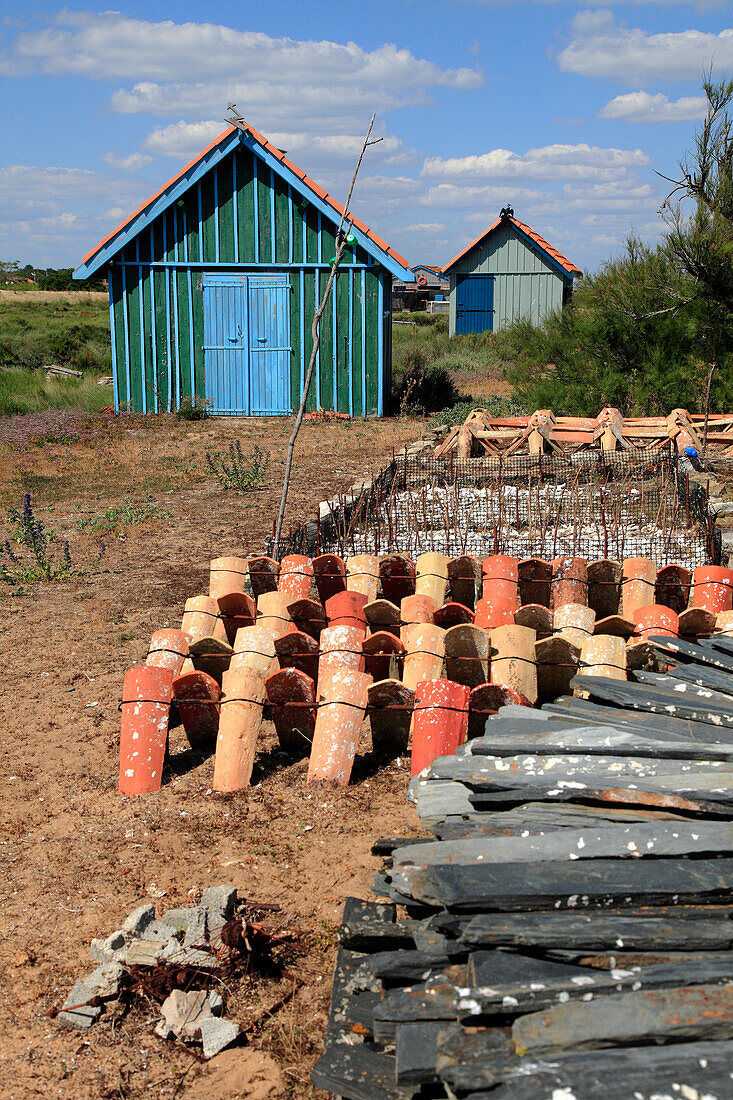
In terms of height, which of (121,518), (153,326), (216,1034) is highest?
(153,326)

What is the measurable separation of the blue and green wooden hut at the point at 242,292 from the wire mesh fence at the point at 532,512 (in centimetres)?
620

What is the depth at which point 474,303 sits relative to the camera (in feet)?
98.8

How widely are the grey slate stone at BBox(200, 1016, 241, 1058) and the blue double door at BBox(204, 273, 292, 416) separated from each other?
46.8 ft

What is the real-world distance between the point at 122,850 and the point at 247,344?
13416 mm

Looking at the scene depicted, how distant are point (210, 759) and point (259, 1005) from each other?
1861mm

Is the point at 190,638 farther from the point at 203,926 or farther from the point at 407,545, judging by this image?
the point at 407,545

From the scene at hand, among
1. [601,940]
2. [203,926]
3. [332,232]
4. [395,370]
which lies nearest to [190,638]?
[203,926]

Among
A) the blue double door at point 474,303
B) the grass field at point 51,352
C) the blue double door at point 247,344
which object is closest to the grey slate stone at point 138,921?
the blue double door at point 247,344

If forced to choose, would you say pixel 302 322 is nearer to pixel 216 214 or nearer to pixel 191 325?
pixel 191 325

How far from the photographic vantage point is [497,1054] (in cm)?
200

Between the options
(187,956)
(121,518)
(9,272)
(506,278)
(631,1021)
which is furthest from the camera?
(9,272)

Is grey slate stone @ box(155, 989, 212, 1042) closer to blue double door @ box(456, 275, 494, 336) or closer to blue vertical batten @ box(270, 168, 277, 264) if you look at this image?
blue vertical batten @ box(270, 168, 277, 264)

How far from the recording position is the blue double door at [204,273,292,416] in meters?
16.0

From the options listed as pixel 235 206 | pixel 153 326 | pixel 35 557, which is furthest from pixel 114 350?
pixel 35 557
